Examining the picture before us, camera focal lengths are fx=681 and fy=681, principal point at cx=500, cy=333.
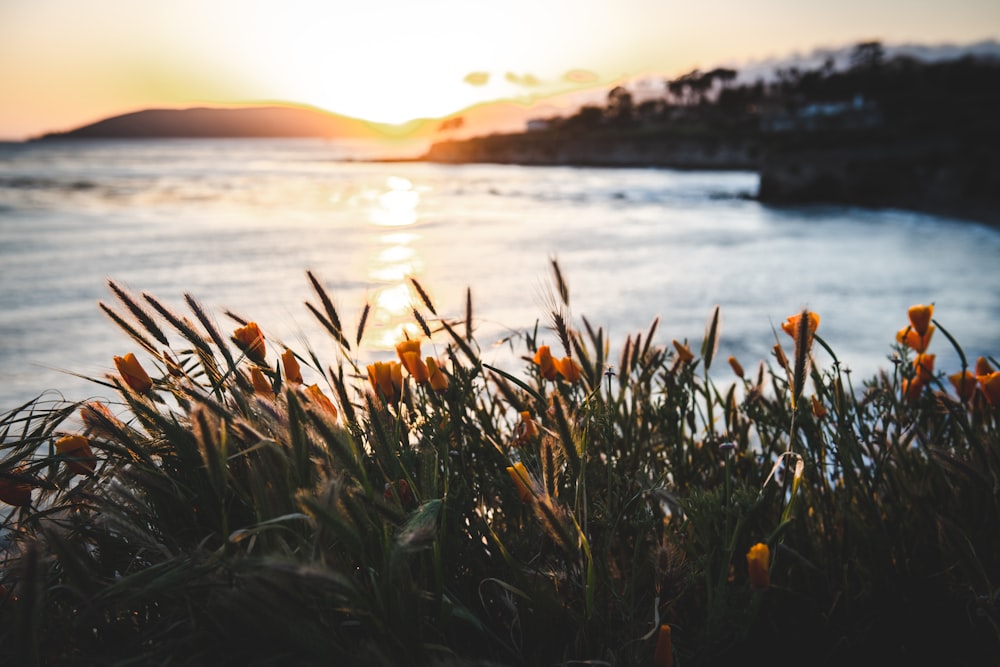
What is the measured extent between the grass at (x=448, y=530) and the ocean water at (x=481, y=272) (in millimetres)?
209

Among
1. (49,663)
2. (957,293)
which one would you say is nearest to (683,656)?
(49,663)

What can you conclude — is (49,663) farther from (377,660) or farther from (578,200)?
(578,200)

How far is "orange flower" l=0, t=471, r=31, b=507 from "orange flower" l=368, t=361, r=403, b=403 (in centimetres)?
73

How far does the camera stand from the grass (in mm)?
1104

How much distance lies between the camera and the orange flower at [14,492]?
1355mm

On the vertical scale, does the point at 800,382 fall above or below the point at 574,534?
above

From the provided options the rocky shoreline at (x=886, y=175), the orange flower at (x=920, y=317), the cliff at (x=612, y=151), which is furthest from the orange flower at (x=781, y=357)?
the cliff at (x=612, y=151)

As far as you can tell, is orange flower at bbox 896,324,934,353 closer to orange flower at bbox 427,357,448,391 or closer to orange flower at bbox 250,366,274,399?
orange flower at bbox 427,357,448,391

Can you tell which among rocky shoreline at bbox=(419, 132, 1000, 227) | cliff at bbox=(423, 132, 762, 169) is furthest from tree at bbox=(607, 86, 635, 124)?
rocky shoreline at bbox=(419, 132, 1000, 227)

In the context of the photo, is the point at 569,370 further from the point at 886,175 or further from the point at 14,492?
the point at 886,175

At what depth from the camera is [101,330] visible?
5.55 metres

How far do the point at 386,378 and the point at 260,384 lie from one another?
299 millimetres

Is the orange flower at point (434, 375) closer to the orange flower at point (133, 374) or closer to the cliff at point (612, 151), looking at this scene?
the orange flower at point (133, 374)

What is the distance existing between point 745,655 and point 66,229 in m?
13.7
